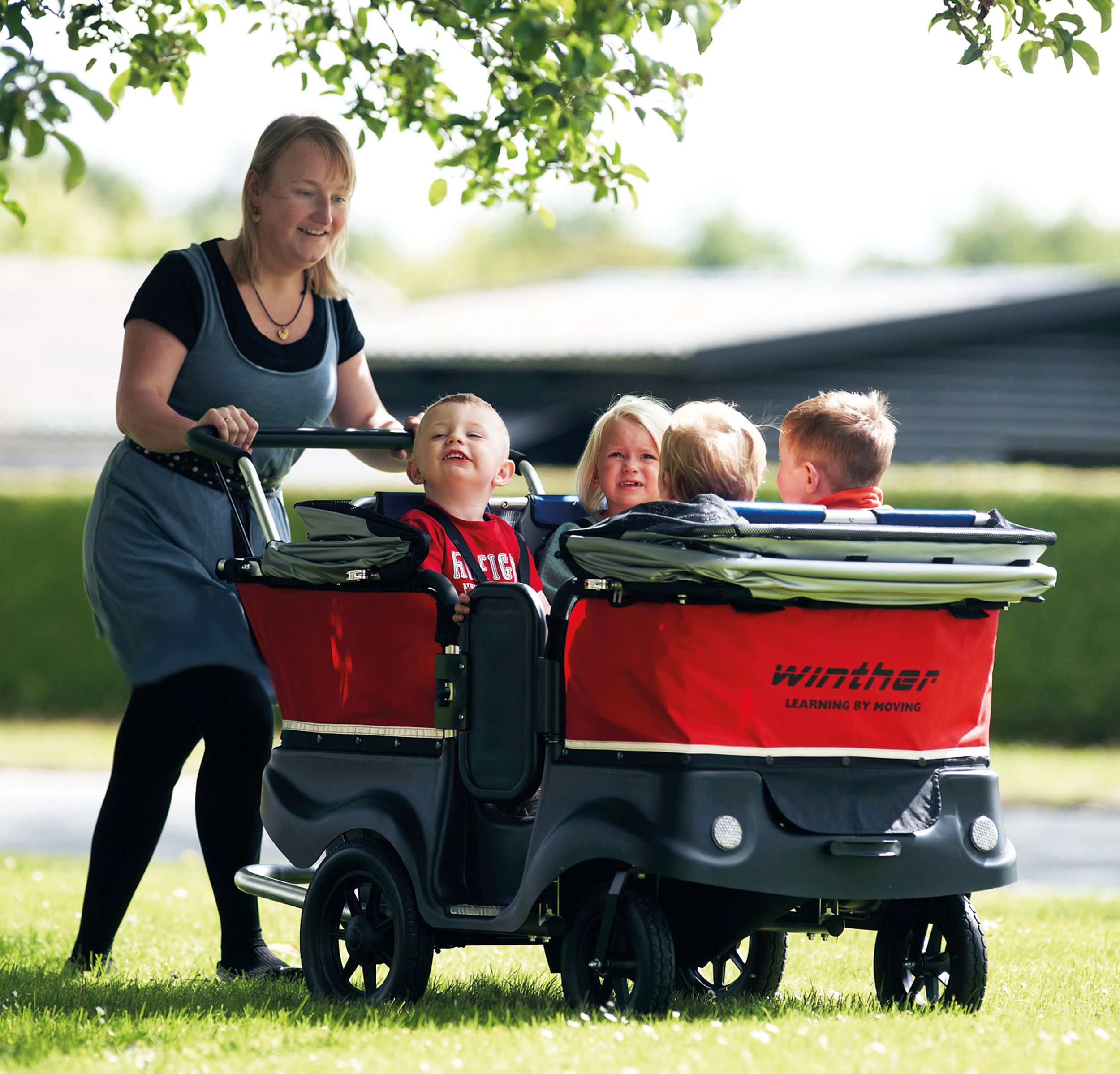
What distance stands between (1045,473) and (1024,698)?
179cm

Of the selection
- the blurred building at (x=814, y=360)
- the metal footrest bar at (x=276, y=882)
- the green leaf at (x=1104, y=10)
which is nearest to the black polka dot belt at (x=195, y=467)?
the metal footrest bar at (x=276, y=882)

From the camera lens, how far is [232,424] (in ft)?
14.5

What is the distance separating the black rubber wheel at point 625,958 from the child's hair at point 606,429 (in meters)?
1.33

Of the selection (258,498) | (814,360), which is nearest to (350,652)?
(258,498)

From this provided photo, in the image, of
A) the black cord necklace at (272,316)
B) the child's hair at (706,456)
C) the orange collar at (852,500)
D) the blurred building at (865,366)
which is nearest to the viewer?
the child's hair at (706,456)

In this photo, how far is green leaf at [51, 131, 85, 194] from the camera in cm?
318

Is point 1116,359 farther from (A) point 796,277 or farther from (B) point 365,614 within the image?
(B) point 365,614

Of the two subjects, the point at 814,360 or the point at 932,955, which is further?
the point at 814,360

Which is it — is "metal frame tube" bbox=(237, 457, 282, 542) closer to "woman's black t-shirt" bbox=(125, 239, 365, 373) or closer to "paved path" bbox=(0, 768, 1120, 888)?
"woman's black t-shirt" bbox=(125, 239, 365, 373)

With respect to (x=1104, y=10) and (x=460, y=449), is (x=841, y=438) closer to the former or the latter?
(x=460, y=449)

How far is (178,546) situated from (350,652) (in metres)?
0.82

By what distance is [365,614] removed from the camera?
4.13 metres

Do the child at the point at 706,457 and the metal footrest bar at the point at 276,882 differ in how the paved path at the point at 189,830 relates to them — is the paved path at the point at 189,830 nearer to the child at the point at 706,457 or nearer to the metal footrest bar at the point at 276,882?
the metal footrest bar at the point at 276,882

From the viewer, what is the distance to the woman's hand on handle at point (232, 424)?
4426mm
